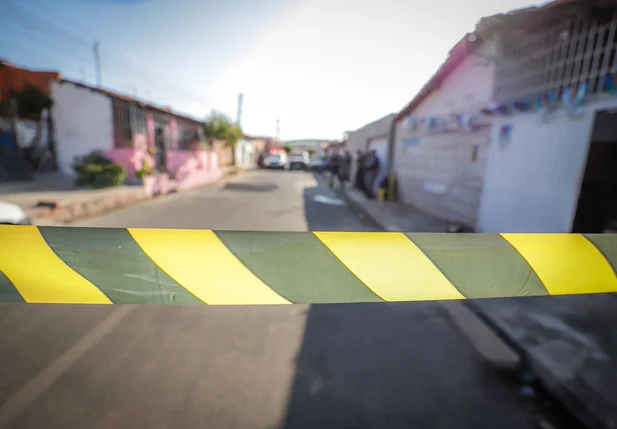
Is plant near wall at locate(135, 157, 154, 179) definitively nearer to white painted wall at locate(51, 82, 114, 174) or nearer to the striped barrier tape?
white painted wall at locate(51, 82, 114, 174)

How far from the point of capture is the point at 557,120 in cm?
433

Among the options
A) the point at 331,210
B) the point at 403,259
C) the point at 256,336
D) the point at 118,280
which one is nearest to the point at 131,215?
the point at 331,210

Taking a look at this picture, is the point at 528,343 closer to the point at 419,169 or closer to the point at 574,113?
the point at 574,113

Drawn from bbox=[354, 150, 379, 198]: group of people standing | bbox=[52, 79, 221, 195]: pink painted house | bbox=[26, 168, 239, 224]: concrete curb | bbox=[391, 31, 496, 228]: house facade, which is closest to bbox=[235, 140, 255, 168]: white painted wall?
bbox=[52, 79, 221, 195]: pink painted house

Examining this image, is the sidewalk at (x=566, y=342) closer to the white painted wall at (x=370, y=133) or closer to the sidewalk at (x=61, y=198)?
the sidewalk at (x=61, y=198)

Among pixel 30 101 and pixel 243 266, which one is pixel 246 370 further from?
pixel 30 101

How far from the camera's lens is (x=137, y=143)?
42.7 feet

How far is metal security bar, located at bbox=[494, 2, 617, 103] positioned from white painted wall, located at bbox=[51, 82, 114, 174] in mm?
14374

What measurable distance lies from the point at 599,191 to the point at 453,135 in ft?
11.2

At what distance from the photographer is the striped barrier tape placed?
0.89 m

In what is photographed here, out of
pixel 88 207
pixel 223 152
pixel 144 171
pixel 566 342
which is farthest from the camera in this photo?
pixel 223 152

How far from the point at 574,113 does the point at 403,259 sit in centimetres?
484

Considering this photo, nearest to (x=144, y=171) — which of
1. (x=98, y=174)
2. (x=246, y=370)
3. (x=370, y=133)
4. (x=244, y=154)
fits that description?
(x=98, y=174)

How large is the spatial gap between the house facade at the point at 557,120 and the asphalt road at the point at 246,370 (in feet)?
9.75
